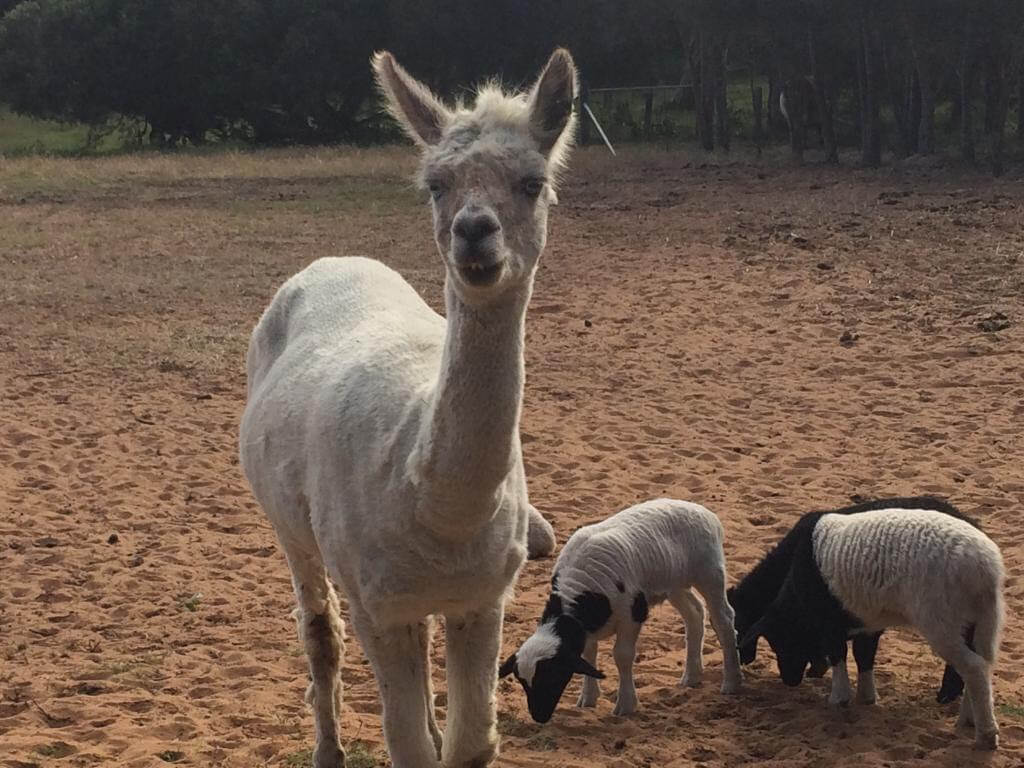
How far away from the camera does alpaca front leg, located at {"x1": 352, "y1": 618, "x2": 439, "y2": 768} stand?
435 cm

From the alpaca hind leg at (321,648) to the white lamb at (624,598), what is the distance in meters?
Result: 0.84

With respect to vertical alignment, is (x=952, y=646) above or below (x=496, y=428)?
below

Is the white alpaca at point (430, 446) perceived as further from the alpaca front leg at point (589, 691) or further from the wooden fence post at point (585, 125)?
the wooden fence post at point (585, 125)

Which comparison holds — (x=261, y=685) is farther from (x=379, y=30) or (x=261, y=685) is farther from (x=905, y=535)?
(x=379, y=30)

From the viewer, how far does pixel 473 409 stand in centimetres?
383

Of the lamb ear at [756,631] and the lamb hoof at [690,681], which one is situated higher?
the lamb ear at [756,631]

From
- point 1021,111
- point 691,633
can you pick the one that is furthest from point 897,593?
point 1021,111

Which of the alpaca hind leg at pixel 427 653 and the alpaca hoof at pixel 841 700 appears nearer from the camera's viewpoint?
the alpaca hind leg at pixel 427 653

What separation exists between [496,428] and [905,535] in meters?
2.46

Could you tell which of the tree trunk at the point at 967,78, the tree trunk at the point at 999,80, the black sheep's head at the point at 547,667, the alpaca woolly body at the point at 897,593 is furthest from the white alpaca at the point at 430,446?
the tree trunk at the point at 999,80

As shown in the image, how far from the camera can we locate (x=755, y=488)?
28.6 ft

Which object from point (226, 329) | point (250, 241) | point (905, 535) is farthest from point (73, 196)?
point (905, 535)

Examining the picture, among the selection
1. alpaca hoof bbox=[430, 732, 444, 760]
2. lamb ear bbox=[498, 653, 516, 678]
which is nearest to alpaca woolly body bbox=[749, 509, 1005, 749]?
lamb ear bbox=[498, 653, 516, 678]

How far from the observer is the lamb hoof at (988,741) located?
202 inches
